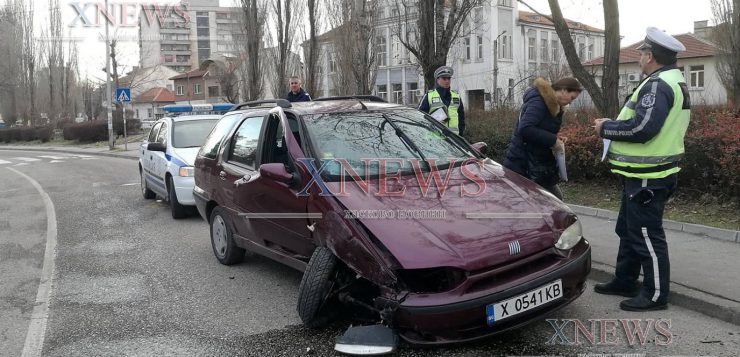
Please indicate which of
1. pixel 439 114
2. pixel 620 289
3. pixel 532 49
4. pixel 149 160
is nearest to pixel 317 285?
pixel 620 289

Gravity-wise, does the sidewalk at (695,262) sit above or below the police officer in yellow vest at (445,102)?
below

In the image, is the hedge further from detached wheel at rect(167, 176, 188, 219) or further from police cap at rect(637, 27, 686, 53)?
detached wheel at rect(167, 176, 188, 219)

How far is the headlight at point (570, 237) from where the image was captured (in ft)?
12.6

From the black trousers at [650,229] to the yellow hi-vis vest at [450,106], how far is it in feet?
10.7

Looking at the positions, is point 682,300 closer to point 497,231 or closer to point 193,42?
point 497,231

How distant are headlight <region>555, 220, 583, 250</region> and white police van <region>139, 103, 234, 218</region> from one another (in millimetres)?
6180

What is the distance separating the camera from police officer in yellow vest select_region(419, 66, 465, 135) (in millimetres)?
7320

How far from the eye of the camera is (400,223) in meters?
3.65

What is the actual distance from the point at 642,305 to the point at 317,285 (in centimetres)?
240

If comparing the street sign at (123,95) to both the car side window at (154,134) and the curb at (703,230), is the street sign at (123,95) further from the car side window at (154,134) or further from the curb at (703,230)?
the curb at (703,230)

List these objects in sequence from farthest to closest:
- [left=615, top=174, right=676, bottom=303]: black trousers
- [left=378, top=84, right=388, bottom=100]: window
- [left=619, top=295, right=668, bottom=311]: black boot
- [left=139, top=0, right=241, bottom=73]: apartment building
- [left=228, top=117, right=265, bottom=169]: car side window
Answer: [left=139, top=0, right=241, bottom=73]: apartment building, [left=378, top=84, right=388, bottom=100]: window, [left=228, top=117, right=265, bottom=169]: car side window, [left=619, top=295, right=668, bottom=311]: black boot, [left=615, top=174, right=676, bottom=303]: black trousers

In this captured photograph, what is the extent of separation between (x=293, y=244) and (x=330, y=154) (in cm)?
77

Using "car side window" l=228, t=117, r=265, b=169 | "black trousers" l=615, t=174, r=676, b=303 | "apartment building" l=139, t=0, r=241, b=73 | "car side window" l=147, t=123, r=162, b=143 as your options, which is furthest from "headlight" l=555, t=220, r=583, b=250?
"apartment building" l=139, t=0, r=241, b=73

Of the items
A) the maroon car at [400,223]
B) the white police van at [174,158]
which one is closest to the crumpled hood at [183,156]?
the white police van at [174,158]
